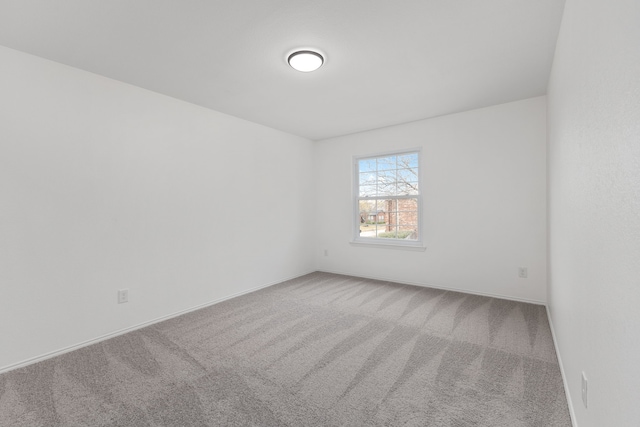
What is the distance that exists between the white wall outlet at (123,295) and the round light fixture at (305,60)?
8.49 ft

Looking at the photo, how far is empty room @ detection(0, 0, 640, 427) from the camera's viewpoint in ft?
4.64

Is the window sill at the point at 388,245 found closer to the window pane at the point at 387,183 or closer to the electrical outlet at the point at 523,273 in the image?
the window pane at the point at 387,183

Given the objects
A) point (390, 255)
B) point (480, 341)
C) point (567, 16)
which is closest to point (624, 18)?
point (567, 16)

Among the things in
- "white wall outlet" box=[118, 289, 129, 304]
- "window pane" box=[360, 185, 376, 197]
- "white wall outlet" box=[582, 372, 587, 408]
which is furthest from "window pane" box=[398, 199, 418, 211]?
"white wall outlet" box=[118, 289, 129, 304]

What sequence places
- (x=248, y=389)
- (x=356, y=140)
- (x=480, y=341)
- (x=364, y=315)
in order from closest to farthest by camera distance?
(x=248, y=389)
(x=480, y=341)
(x=364, y=315)
(x=356, y=140)

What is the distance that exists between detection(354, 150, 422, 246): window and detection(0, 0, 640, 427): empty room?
6 centimetres

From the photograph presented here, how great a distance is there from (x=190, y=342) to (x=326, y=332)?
47.3 inches

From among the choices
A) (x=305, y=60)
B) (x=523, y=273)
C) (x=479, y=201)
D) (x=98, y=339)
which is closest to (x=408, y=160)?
(x=479, y=201)

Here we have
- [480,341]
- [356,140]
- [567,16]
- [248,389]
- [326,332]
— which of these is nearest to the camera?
[567,16]

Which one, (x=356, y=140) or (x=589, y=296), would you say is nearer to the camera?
(x=589, y=296)

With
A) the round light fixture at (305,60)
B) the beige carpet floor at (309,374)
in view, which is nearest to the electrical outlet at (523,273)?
the beige carpet floor at (309,374)

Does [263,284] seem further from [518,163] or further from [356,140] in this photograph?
[518,163]

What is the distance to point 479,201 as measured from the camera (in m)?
3.61

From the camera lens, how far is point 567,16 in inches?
67.6
